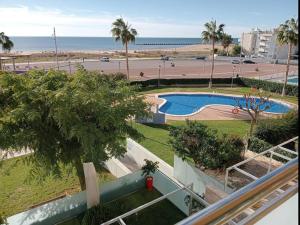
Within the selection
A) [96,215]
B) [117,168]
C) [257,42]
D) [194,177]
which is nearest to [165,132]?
[117,168]

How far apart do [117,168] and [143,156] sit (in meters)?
1.44

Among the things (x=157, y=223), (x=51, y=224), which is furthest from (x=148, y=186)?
(x=51, y=224)

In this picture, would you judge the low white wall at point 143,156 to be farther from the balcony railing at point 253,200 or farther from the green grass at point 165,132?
the balcony railing at point 253,200

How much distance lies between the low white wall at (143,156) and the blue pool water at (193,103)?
434 inches

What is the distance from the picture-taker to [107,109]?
27.6 ft

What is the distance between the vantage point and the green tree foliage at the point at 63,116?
26.4 feet

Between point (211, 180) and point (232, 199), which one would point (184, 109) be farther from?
point (232, 199)

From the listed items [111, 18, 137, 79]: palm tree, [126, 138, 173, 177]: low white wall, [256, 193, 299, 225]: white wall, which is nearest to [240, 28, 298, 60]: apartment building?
[111, 18, 137, 79]: palm tree

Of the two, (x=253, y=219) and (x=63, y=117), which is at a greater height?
(x=253, y=219)

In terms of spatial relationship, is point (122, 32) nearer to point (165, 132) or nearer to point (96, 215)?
point (165, 132)

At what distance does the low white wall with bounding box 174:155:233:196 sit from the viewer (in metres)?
10.3

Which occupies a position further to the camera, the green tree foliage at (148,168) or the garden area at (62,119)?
the green tree foliage at (148,168)

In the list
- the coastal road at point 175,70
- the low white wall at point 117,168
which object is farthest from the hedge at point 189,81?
the low white wall at point 117,168

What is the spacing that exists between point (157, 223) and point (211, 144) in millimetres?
3732
